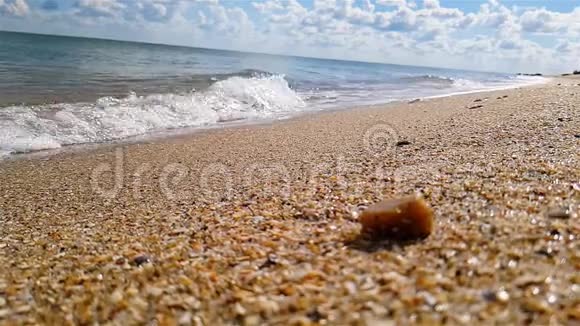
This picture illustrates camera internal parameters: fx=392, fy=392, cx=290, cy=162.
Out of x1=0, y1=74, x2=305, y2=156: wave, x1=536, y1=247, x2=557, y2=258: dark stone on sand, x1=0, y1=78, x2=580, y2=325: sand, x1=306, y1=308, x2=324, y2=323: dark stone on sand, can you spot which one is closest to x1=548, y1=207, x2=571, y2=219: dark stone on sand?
x1=0, y1=78, x2=580, y2=325: sand

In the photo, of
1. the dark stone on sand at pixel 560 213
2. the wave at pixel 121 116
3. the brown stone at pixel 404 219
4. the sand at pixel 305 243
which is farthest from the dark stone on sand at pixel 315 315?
the wave at pixel 121 116

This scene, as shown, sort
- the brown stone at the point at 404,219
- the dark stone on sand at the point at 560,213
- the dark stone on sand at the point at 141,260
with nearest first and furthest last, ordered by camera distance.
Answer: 1. the brown stone at the point at 404,219
2. the dark stone on sand at the point at 560,213
3. the dark stone on sand at the point at 141,260

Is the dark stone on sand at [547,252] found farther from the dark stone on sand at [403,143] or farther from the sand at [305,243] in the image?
the dark stone on sand at [403,143]

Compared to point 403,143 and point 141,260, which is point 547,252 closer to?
point 141,260

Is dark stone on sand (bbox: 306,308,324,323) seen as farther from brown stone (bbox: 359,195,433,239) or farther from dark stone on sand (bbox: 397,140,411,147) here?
dark stone on sand (bbox: 397,140,411,147)

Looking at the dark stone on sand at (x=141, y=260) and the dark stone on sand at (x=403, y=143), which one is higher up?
the dark stone on sand at (x=403, y=143)
